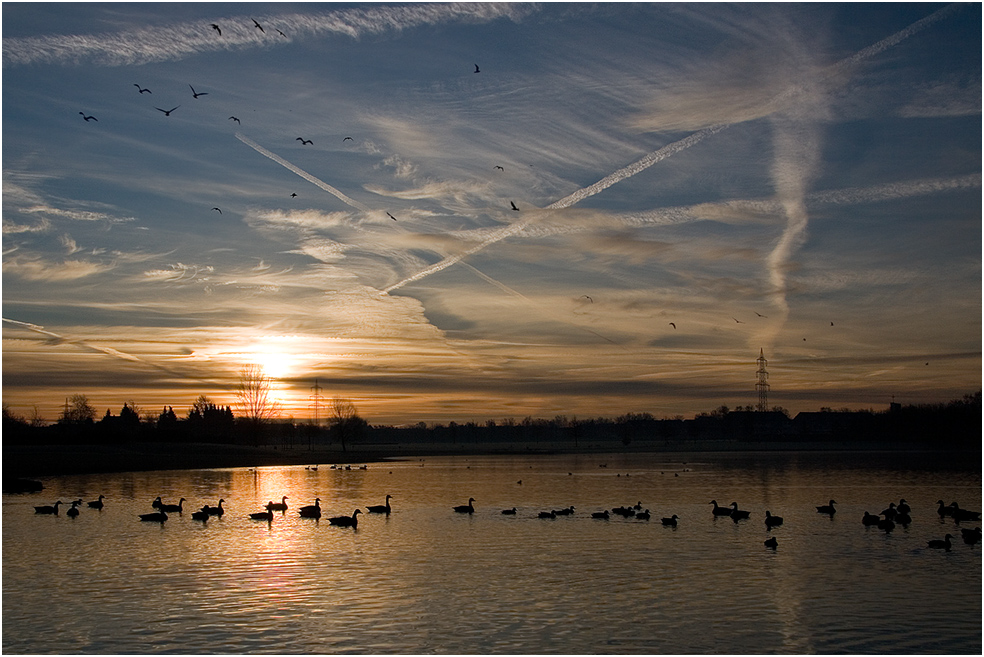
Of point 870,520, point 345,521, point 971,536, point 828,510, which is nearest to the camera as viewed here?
point 971,536

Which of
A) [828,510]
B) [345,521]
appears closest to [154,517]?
[345,521]

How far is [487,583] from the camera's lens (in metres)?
22.7

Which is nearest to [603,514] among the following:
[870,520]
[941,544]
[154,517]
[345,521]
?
[870,520]

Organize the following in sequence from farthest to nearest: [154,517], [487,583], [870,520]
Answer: [154,517]
[870,520]
[487,583]

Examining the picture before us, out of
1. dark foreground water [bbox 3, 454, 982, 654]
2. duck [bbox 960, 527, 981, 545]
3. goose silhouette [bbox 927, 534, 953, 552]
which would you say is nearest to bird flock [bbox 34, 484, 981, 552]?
dark foreground water [bbox 3, 454, 982, 654]

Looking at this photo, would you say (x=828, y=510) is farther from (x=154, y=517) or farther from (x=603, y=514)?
(x=154, y=517)

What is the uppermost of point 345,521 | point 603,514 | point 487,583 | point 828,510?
point 345,521

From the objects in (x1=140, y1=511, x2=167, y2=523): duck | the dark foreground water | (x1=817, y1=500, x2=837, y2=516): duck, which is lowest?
(x1=817, y1=500, x2=837, y2=516): duck

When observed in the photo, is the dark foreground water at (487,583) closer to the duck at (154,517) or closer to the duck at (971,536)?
the duck at (971,536)

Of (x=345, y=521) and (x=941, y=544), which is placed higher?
(x=345, y=521)

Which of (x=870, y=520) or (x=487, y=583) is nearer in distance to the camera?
(x=487, y=583)

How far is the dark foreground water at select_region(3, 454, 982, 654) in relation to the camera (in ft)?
55.9

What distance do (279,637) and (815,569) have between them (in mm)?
16246

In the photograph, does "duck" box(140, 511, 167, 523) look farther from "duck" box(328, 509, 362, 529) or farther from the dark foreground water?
"duck" box(328, 509, 362, 529)
